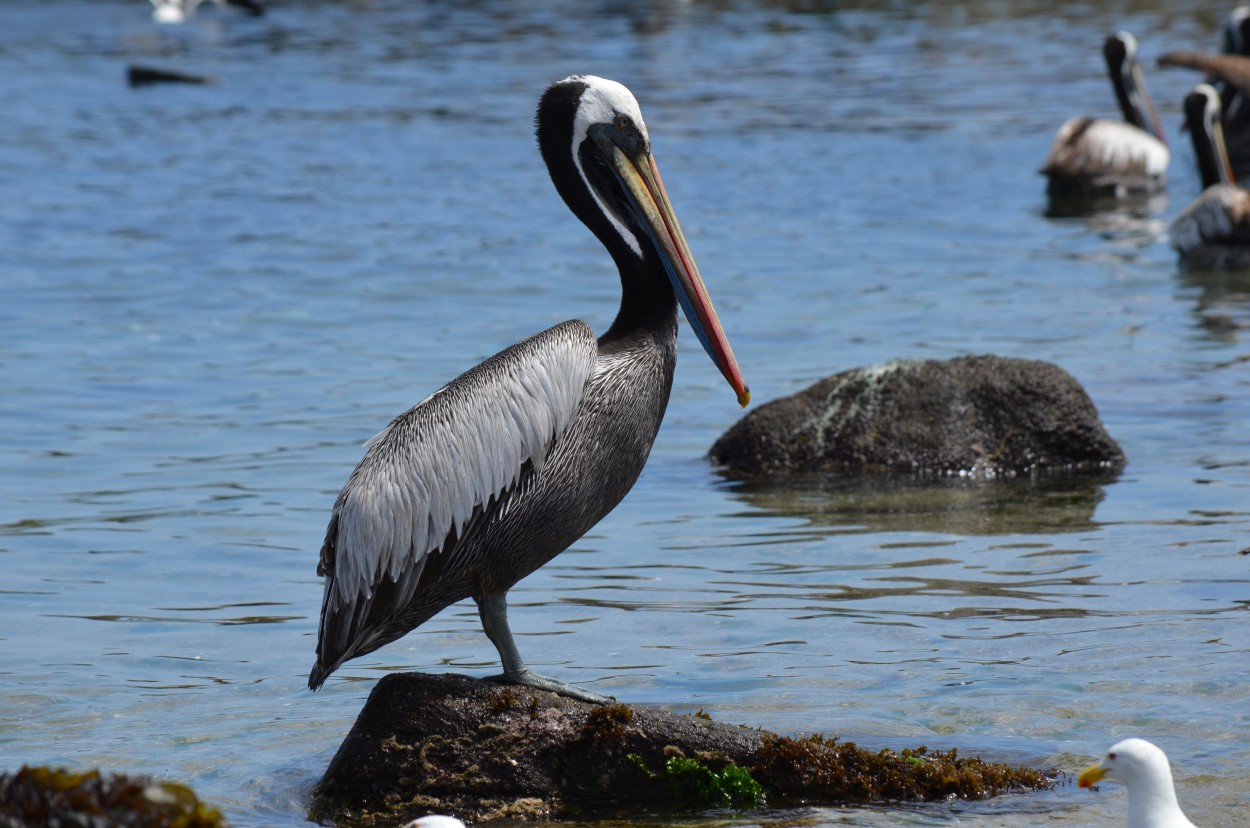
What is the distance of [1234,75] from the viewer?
18188mm

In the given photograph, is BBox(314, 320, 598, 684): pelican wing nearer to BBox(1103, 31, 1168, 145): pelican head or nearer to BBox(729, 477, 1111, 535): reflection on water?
BBox(729, 477, 1111, 535): reflection on water

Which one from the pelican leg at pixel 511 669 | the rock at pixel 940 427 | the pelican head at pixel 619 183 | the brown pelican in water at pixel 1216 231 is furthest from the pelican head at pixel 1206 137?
the pelican leg at pixel 511 669

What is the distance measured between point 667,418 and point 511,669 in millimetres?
5187

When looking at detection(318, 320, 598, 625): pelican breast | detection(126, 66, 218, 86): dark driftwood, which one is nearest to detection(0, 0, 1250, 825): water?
detection(126, 66, 218, 86): dark driftwood

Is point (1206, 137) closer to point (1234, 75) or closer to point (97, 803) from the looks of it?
point (1234, 75)

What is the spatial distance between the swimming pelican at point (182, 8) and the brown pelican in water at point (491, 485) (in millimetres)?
32451

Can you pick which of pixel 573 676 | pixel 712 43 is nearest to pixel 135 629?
pixel 573 676

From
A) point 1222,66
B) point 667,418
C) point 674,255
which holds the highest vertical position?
point 674,255

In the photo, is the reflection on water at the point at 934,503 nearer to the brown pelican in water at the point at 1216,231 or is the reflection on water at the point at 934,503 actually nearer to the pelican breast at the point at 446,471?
the pelican breast at the point at 446,471

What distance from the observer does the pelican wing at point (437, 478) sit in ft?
16.6

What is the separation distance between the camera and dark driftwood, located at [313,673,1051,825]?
16.4 feet

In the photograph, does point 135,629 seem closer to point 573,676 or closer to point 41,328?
point 573,676

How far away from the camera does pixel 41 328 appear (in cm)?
1274

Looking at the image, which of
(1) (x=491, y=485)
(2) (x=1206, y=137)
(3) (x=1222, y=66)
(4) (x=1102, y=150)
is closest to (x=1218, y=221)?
(2) (x=1206, y=137)
